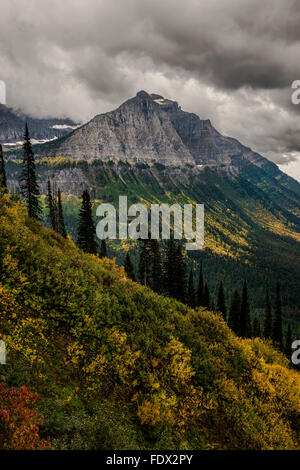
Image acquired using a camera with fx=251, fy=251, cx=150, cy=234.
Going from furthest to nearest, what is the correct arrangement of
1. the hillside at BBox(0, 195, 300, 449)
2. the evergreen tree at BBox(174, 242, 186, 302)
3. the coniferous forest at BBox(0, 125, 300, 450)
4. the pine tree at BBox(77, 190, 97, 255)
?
the evergreen tree at BBox(174, 242, 186, 302)
the pine tree at BBox(77, 190, 97, 255)
the hillside at BBox(0, 195, 300, 449)
the coniferous forest at BBox(0, 125, 300, 450)

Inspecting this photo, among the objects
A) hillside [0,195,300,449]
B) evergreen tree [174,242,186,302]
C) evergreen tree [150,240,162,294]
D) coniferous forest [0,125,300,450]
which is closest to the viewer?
coniferous forest [0,125,300,450]

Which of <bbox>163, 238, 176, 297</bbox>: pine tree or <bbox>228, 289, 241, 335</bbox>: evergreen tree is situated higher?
<bbox>163, 238, 176, 297</bbox>: pine tree

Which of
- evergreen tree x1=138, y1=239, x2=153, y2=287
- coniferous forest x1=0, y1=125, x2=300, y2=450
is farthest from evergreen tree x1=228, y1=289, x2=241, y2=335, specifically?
coniferous forest x1=0, y1=125, x2=300, y2=450

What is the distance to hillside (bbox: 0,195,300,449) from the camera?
1272cm

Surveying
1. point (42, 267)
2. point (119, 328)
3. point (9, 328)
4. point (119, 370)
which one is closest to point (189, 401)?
point (119, 370)

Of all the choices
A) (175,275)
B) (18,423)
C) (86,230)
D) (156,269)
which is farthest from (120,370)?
(156,269)

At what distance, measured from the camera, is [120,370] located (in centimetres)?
1627

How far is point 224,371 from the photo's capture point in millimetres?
20859

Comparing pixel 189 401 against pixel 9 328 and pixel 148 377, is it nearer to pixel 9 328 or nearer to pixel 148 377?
pixel 148 377

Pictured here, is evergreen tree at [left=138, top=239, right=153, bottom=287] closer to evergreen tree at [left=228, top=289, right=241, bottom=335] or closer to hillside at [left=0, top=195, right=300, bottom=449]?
evergreen tree at [left=228, top=289, right=241, bottom=335]

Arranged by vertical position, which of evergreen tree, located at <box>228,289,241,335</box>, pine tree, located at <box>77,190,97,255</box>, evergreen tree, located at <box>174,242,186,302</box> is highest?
pine tree, located at <box>77,190,97,255</box>

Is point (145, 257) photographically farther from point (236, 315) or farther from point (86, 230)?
point (236, 315)

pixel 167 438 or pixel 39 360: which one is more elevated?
pixel 39 360
